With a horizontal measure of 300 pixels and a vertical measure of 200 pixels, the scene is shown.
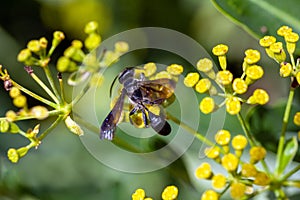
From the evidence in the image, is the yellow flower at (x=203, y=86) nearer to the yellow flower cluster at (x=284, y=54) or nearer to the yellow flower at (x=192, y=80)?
the yellow flower at (x=192, y=80)

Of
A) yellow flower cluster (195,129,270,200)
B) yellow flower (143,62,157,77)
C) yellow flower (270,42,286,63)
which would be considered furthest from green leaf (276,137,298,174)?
yellow flower (143,62,157,77)

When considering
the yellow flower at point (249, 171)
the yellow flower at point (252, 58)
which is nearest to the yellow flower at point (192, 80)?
the yellow flower at point (252, 58)

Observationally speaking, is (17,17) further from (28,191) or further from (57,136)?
(28,191)

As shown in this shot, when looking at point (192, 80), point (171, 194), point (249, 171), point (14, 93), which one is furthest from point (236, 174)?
point (14, 93)

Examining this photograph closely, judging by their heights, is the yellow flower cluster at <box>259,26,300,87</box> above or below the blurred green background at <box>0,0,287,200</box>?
below

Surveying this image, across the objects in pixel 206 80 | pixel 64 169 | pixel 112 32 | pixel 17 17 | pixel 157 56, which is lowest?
pixel 206 80

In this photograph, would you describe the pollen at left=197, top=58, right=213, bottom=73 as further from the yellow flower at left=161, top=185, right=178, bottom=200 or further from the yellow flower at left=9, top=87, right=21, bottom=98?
the yellow flower at left=9, top=87, right=21, bottom=98

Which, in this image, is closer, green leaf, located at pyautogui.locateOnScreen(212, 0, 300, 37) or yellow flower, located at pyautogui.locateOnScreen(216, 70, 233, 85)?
yellow flower, located at pyautogui.locateOnScreen(216, 70, 233, 85)

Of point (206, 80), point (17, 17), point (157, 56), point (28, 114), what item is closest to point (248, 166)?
point (206, 80)
